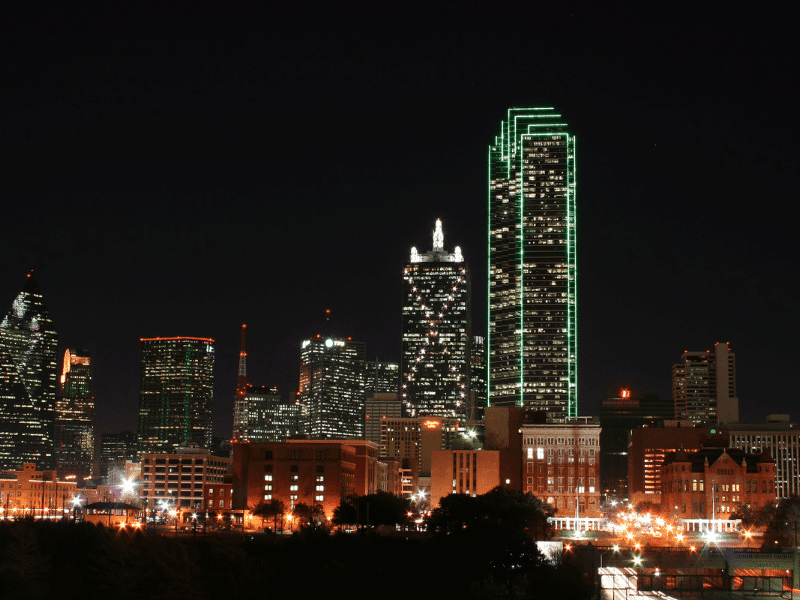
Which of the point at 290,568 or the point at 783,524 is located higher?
the point at 783,524

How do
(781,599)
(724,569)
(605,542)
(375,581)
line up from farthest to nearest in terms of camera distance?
(605,542)
(724,569)
(375,581)
(781,599)

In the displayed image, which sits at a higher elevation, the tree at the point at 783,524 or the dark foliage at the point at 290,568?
the tree at the point at 783,524

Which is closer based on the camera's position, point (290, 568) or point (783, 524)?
point (290, 568)

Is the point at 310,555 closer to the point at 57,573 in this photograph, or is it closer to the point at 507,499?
the point at 57,573

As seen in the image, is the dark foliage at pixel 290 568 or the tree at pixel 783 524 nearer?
the dark foliage at pixel 290 568

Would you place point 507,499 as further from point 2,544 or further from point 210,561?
point 2,544

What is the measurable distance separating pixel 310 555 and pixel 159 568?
14520 mm

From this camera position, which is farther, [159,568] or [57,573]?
[57,573]

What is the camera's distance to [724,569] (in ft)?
364

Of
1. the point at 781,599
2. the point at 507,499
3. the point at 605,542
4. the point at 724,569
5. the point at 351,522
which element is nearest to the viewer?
the point at 781,599

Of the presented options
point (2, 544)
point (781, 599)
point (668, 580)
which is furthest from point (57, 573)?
point (781, 599)

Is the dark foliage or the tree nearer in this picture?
the dark foliage

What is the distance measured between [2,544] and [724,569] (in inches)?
2879

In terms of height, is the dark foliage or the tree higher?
the tree
